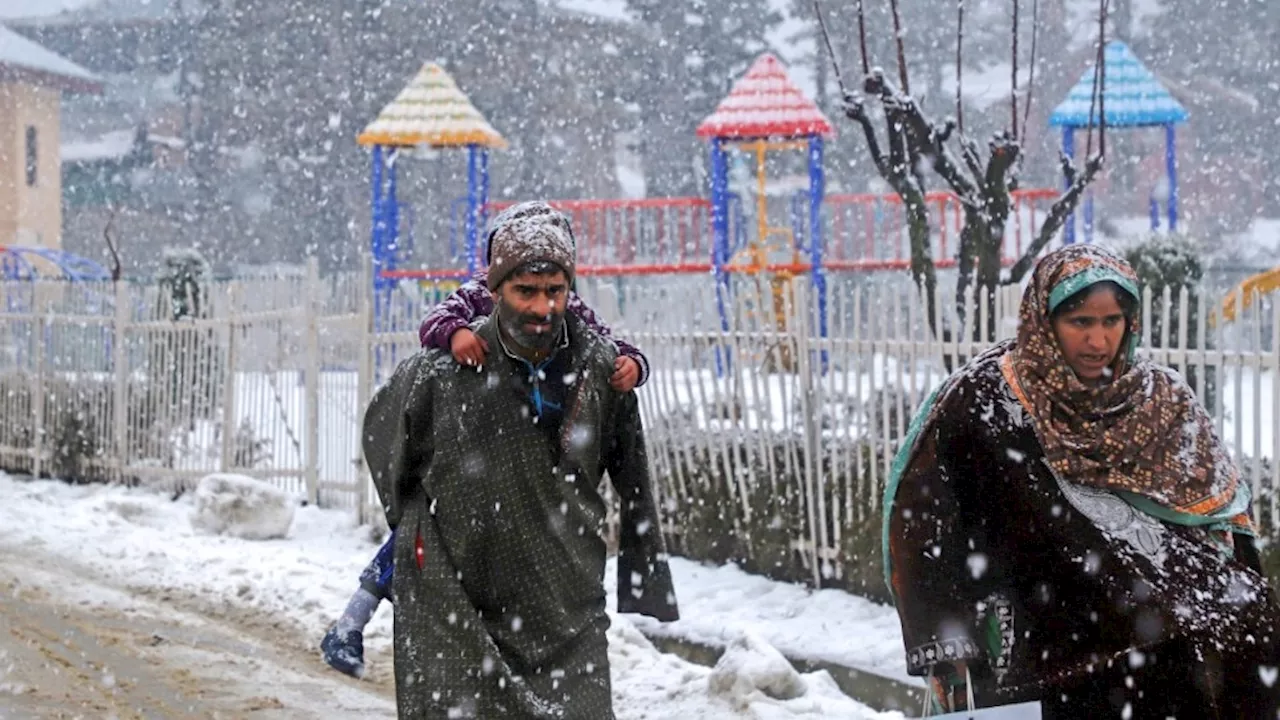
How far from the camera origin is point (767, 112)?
810 inches

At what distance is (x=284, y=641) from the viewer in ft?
26.8

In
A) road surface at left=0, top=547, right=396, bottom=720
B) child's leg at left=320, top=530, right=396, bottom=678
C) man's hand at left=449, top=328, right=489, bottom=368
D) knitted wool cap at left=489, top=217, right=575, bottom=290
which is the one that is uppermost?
knitted wool cap at left=489, top=217, right=575, bottom=290

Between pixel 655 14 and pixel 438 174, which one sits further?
pixel 655 14

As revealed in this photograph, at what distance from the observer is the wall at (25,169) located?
3575cm

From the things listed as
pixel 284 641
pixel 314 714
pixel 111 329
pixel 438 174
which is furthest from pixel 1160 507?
pixel 438 174

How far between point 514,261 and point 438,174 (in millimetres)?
31207

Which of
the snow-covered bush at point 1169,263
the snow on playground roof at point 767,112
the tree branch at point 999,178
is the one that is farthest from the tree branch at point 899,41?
the snow on playground roof at point 767,112

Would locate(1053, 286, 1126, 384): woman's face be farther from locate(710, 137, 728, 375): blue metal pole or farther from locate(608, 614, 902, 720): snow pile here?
locate(710, 137, 728, 375): blue metal pole

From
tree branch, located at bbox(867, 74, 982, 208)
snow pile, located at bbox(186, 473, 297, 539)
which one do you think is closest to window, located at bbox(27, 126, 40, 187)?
snow pile, located at bbox(186, 473, 297, 539)

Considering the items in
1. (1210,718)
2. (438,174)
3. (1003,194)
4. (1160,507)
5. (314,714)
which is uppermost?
(438,174)

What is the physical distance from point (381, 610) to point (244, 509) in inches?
121

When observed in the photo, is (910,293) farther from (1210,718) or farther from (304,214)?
(304,214)

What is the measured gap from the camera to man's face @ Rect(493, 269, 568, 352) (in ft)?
11.8

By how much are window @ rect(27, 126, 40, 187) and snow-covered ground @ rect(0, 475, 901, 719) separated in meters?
26.1
